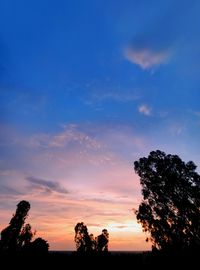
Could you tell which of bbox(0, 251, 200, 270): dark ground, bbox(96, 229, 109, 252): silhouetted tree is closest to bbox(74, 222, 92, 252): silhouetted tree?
bbox(96, 229, 109, 252): silhouetted tree

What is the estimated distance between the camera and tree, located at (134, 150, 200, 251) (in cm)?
3288

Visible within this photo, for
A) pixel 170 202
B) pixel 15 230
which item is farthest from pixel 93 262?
pixel 15 230

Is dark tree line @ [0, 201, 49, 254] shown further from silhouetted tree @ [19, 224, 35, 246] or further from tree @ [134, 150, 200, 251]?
tree @ [134, 150, 200, 251]

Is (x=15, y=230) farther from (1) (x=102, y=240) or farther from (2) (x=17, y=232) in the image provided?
(1) (x=102, y=240)

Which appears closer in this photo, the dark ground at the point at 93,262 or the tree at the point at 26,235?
the dark ground at the point at 93,262

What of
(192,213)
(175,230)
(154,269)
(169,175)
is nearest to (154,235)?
(175,230)

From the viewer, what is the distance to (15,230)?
147ft

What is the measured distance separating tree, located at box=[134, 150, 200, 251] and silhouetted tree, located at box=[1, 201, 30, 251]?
69.2 feet

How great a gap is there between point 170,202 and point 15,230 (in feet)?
86.4

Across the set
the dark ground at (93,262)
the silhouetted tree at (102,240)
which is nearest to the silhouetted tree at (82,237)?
the silhouetted tree at (102,240)

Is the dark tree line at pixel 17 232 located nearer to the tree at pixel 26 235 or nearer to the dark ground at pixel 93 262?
the tree at pixel 26 235

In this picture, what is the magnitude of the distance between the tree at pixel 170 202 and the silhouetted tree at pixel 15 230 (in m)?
21.1

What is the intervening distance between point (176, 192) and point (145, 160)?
6.45 m

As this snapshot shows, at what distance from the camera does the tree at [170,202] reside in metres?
32.9
